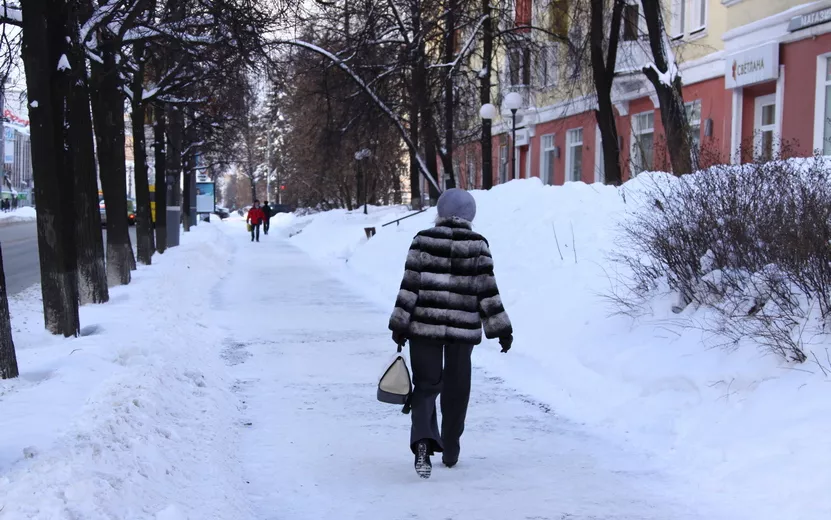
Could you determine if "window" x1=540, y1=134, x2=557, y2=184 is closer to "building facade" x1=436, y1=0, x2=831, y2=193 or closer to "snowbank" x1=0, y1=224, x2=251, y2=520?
"building facade" x1=436, y1=0, x2=831, y2=193

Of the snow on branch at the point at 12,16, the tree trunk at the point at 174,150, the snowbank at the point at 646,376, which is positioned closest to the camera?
the snowbank at the point at 646,376

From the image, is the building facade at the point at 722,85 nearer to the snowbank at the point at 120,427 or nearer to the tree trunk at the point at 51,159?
the snowbank at the point at 120,427

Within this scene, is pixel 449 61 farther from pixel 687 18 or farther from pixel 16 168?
pixel 16 168

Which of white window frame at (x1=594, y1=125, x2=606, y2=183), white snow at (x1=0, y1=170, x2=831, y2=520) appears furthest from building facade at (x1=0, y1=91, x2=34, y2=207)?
white snow at (x1=0, y1=170, x2=831, y2=520)

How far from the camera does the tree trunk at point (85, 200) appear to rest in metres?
12.1

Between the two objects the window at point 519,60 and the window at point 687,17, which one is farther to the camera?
the window at point 519,60

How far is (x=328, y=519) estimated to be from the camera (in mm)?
4867

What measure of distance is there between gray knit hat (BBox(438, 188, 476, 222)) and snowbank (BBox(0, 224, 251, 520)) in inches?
82.0

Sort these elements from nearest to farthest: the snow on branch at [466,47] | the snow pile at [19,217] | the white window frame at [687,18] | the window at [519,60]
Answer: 1. the white window frame at [687,18]
2. the snow on branch at [466,47]
3. the window at [519,60]
4. the snow pile at [19,217]

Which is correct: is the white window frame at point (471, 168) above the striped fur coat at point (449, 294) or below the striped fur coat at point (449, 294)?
above

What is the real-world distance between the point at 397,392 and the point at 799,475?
2.35 m

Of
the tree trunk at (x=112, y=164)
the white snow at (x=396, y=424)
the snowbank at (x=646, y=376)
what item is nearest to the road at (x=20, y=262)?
the tree trunk at (x=112, y=164)

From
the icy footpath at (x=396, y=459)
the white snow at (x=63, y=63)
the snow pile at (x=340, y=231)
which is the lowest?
the snow pile at (x=340, y=231)

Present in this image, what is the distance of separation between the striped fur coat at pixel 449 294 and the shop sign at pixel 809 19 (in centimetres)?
1389
